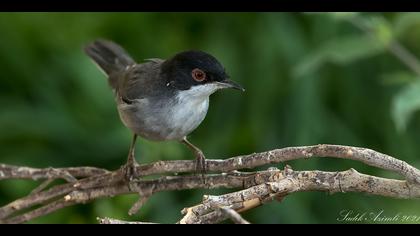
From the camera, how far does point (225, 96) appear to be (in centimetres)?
592

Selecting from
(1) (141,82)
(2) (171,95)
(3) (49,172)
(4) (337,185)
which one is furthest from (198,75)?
(4) (337,185)

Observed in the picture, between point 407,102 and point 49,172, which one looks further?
point 407,102

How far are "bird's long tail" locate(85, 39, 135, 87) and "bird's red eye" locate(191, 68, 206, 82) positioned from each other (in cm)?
142

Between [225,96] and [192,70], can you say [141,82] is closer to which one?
[192,70]

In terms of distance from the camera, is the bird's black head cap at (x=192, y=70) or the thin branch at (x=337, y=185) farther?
the bird's black head cap at (x=192, y=70)

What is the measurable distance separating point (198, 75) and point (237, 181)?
106 cm

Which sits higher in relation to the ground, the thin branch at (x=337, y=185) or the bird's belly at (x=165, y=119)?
the bird's belly at (x=165, y=119)

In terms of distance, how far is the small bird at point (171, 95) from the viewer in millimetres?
3961

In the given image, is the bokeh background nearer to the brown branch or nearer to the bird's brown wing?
the bird's brown wing

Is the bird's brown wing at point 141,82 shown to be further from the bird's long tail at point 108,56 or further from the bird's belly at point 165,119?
the bird's long tail at point 108,56

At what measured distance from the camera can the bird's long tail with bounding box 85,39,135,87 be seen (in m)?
5.36

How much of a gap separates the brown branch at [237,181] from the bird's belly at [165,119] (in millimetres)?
666

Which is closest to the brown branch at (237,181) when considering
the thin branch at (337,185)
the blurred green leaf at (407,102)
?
the thin branch at (337,185)

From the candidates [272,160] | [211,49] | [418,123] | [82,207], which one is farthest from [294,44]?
[272,160]
